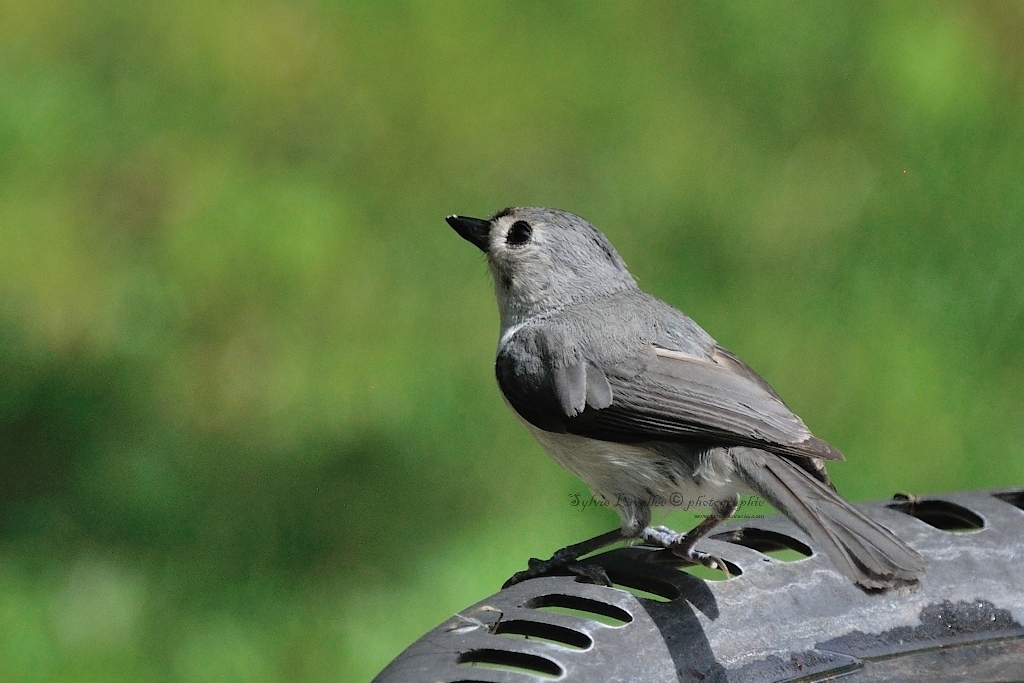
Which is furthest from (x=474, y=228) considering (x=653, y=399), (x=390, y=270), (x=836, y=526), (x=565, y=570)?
(x=836, y=526)

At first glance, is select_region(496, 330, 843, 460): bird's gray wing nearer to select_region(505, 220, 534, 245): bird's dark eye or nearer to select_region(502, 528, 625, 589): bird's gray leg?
select_region(502, 528, 625, 589): bird's gray leg

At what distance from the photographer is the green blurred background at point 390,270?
14.0ft

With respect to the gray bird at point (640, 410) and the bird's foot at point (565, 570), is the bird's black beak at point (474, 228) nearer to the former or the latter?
the gray bird at point (640, 410)

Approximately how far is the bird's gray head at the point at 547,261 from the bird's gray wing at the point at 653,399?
0.26m

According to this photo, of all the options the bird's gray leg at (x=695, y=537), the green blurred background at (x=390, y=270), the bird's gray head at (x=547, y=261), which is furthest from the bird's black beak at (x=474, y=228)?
Answer: the green blurred background at (x=390, y=270)

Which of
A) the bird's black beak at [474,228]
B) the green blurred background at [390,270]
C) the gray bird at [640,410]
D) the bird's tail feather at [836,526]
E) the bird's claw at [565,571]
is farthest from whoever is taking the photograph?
the green blurred background at [390,270]

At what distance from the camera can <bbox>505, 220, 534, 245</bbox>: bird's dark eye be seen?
140 inches

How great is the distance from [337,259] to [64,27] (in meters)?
1.64

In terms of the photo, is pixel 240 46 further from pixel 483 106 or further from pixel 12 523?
pixel 12 523

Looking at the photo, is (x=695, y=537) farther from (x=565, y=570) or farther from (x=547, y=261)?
(x=547, y=261)

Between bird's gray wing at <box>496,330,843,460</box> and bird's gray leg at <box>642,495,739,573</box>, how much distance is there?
0.77 feet

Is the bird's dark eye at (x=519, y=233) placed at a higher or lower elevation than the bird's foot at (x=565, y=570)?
higher

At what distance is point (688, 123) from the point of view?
5.34m

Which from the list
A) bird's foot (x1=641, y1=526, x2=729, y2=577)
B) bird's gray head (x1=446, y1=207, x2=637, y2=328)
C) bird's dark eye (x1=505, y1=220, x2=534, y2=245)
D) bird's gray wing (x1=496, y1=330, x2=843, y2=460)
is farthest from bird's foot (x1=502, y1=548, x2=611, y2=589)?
bird's dark eye (x1=505, y1=220, x2=534, y2=245)
